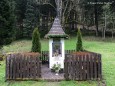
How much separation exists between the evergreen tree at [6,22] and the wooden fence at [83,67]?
39.2 feet

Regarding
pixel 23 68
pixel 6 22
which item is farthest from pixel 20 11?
pixel 23 68

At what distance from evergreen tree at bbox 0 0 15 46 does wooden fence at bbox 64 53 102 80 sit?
39.2ft

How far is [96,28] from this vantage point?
3891cm

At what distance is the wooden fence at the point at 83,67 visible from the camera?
11.9 meters

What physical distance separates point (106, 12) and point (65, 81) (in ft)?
83.7

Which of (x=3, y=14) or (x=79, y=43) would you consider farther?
(x=3, y=14)

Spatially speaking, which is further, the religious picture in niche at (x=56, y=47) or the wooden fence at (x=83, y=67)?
the religious picture in niche at (x=56, y=47)

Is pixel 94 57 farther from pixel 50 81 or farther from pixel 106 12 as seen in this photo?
pixel 106 12

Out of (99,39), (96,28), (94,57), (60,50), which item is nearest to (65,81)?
(94,57)

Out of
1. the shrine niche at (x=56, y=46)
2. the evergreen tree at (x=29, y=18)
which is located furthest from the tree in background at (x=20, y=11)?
the shrine niche at (x=56, y=46)

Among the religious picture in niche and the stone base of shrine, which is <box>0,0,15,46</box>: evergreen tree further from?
the stone base of shrine

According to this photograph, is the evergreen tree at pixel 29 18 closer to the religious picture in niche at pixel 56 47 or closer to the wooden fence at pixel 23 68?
the religious picture in niche at pixel 56 47

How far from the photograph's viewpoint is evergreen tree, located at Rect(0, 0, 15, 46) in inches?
887

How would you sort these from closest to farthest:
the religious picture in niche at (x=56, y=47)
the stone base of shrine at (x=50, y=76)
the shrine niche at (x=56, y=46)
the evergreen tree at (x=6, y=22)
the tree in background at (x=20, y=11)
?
the stone base of shrine at (x=50, y=76)
the shrine niche at (x=56, y=46)
the religious picture in niche at (x=56, y=47)
the evergreen tree at (x=6, y=22)
the tree in background at (x=20, y=11)
